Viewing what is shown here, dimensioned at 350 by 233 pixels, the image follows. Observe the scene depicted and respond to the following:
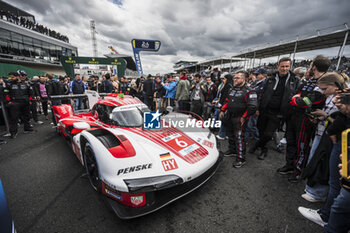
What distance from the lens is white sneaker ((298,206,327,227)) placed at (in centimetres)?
159

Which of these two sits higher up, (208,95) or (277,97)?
(277,97)

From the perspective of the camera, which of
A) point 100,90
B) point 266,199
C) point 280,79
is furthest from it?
point 100,90

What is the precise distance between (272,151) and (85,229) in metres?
3.60

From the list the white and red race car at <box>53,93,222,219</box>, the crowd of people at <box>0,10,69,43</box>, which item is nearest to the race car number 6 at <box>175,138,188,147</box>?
the white and red race car at <box>53,93,222,219</box>

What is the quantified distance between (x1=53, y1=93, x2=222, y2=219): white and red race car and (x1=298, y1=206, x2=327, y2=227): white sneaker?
105 cm

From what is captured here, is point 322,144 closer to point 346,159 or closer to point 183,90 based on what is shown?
point 346,159

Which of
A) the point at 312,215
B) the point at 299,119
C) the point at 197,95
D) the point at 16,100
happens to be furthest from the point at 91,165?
the point at 16,100

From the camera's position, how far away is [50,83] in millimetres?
6043

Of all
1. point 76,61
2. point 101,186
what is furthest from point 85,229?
point 76,61

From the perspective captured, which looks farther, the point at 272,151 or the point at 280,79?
the point at 272,151

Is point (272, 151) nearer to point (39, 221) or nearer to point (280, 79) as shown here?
point (280, 79)

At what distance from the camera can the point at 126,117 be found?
8.37ft

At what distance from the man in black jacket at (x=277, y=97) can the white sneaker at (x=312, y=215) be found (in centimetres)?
127

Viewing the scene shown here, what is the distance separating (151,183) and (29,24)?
34.1 meters
